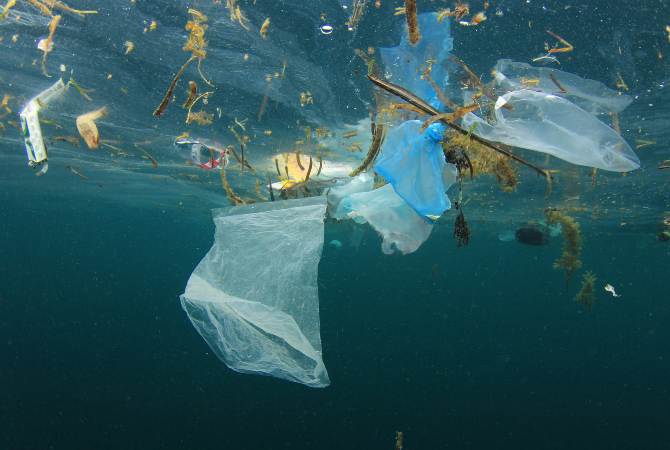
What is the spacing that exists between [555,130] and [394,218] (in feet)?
6.21

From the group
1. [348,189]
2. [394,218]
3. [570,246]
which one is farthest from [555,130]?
[570,246]

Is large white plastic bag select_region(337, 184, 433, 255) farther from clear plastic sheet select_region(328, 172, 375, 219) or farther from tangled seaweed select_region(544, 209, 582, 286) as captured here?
tangled seaweed select_region(544, 209, 582, 286)

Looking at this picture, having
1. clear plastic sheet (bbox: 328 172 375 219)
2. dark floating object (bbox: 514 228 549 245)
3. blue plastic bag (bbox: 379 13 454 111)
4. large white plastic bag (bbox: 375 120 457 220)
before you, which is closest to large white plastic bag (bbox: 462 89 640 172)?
large white plastic bag (bbox: 375 120 457 220)

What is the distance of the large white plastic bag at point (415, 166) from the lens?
7.95ft

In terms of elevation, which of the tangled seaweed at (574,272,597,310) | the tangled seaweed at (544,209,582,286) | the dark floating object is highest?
the tangled seaweed at (544,209,582,286)

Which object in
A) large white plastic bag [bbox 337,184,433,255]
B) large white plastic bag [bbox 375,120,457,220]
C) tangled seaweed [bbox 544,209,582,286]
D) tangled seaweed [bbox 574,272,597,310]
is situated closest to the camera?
large white plastic bag [bbox 375,120,457,220]

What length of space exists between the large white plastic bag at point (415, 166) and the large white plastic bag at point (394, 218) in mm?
462

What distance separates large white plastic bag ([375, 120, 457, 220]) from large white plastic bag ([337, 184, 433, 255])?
46 cm

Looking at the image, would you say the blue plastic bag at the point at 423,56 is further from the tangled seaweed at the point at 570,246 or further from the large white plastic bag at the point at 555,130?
the tangled seaweed at the point at 570,246

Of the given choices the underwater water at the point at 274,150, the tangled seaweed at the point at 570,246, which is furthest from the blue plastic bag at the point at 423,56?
the tangled seaweed at the point at 570,246

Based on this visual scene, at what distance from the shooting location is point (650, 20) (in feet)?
11.5

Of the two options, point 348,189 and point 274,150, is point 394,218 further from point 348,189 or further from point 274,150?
point 274,150

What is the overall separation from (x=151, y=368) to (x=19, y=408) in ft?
50.1

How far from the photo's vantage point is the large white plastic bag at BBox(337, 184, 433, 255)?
3.05 m
